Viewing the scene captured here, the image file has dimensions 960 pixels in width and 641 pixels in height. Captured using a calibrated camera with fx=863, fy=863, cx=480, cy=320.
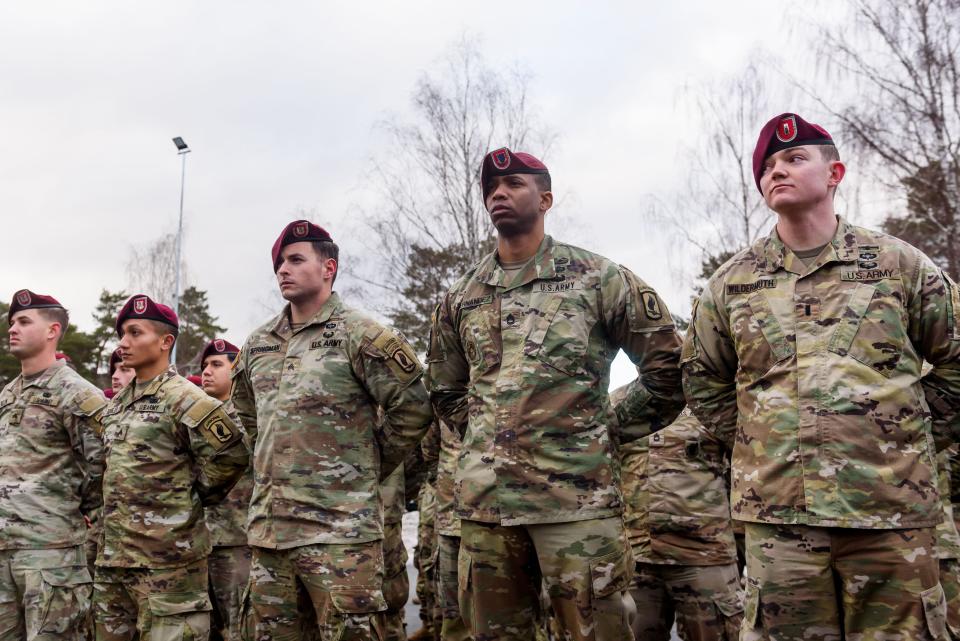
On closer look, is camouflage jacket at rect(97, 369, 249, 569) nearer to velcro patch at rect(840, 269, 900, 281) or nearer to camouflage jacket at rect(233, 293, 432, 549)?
camouflage jacket at rect(233, 293, 432, 549)

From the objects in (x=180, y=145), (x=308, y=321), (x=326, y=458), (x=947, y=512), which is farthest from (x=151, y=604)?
(x=180, y=145)

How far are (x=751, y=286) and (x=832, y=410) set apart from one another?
60 centimetres

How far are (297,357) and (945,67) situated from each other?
45.1 ft

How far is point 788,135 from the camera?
337cm

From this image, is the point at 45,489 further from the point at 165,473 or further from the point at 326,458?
the point at 326,458

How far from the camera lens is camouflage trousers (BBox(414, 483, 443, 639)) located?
7512 mm

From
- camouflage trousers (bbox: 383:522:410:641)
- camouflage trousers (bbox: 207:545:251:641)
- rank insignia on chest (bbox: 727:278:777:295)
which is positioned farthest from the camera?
camouflage trousers (bbox: 207:545:251:641)

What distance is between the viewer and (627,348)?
3.93 m

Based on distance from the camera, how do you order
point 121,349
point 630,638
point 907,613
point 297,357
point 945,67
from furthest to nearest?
point 945,67, point 121,349, point 297,357, point 630,638, point 907,613

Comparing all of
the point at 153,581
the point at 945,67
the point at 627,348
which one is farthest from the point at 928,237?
the point at 153,581

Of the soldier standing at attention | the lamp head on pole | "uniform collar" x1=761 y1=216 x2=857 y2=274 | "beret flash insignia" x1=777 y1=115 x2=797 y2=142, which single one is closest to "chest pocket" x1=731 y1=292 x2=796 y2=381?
"uniform collar" x1=761 y1=216 x2=857 y2=274

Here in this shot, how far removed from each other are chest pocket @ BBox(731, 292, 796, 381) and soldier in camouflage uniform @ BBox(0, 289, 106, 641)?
423cm

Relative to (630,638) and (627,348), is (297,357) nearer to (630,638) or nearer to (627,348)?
(627,348)

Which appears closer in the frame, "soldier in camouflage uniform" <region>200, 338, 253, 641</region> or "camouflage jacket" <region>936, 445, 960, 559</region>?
"camouflage jacket" <region>936, 445, 960, 559</region>
